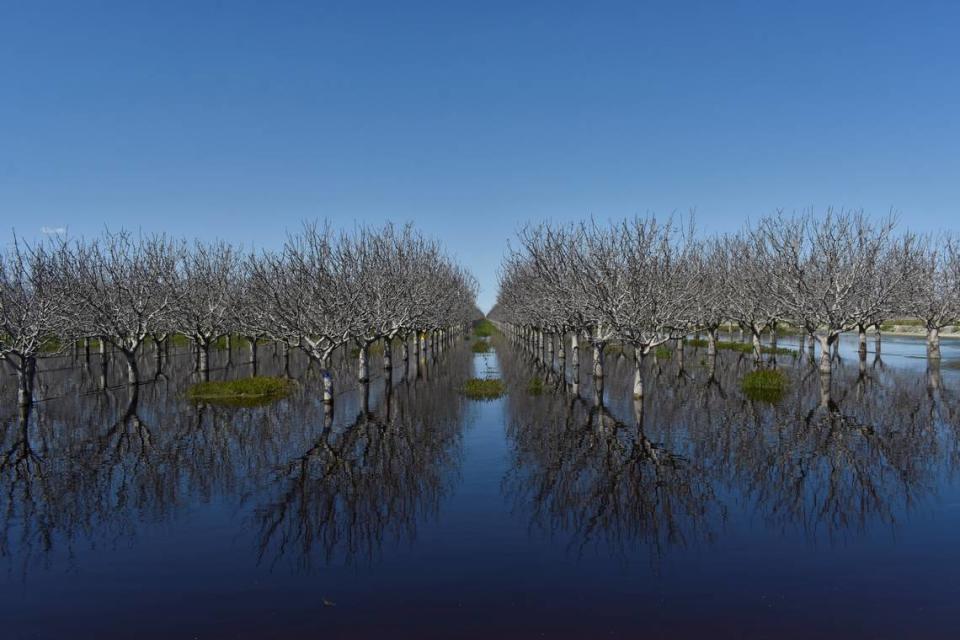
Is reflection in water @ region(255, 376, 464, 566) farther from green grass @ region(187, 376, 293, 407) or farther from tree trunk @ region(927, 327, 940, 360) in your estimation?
tree trunk @ region(927, 327, 940, 360)

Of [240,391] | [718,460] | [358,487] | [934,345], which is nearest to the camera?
[358,487]

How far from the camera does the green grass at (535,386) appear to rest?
3073 cm

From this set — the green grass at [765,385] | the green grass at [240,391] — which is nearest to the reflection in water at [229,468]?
the green grass at [240,391]

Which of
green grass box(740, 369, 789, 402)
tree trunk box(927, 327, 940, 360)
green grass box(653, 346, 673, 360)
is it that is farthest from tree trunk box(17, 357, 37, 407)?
tree trunk box(927, 327, 940, 360)

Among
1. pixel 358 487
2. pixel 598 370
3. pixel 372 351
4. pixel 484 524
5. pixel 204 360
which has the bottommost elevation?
pixel 484 524

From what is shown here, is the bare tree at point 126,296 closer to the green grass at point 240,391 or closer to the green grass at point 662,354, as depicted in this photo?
the green grass at point 240,391

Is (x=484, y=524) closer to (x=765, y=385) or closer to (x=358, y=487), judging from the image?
(x=358, y=487)

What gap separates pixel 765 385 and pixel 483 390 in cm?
1450

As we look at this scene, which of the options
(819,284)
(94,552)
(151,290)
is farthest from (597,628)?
(151,290)

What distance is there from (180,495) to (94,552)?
3.29m

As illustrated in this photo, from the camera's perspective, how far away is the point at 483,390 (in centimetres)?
3052

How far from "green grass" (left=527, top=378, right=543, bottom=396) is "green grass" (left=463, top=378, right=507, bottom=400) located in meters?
1.44

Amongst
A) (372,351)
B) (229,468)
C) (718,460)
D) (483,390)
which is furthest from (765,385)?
(372,351)

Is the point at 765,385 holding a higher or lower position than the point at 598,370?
lower
